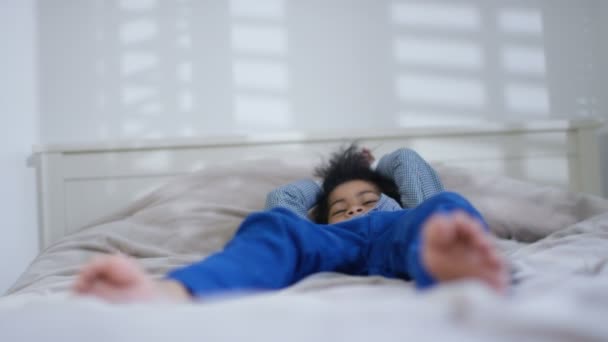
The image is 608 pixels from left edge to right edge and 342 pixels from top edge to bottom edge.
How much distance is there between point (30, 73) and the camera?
1636 millimetres

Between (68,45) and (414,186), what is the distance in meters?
1.37

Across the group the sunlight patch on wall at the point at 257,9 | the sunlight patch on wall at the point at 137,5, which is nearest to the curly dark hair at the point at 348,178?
the sunlight patch on wall at the point at 257,9

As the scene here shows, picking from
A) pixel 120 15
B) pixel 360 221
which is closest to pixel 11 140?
pixel 120 15

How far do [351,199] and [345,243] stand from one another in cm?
35

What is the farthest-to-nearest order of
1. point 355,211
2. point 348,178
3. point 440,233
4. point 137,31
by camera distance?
point 137,31 < point 348,178 < point 355,211 < point 440,233

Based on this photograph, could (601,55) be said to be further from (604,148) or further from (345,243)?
(345,243)

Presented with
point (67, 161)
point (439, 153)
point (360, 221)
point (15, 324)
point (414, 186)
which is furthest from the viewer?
point (439, 153)

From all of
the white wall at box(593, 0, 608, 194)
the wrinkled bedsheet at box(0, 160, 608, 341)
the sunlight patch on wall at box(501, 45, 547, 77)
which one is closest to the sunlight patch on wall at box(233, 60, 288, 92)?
the wrinkled bedsheet at box(0, 160, 608, 341)

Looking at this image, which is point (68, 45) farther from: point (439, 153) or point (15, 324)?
point (15, 324)

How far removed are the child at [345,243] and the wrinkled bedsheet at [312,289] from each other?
36 millimetres

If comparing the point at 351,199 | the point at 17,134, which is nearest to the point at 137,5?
the point at 17,134

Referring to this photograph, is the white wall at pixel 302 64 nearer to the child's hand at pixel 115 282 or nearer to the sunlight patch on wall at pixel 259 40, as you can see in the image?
the sunlight patch on wall at pixel 259 40

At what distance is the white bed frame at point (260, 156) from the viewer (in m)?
1.60

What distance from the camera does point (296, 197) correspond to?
1270mm
